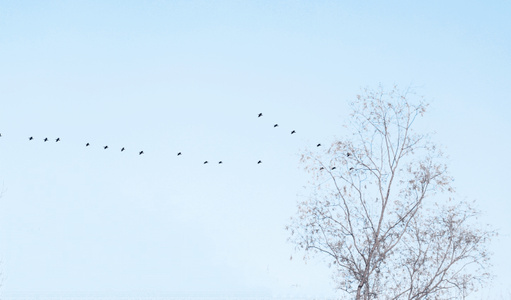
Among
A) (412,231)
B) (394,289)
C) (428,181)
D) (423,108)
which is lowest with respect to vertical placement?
(394,289)

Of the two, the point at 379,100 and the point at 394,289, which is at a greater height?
the point at 379,100

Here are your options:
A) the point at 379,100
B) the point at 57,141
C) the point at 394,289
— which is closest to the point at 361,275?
the point at 394,289

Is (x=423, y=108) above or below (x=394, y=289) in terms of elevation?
above

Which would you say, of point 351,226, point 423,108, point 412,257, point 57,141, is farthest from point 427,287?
point 57,141

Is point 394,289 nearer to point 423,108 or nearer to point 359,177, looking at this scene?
point 359,177

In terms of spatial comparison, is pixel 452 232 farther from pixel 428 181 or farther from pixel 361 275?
pixel 361 275

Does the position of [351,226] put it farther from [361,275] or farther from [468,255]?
[468,255]

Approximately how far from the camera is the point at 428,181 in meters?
28.3

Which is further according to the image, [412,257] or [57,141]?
[412,257]

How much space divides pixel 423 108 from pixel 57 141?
16638 millimetres

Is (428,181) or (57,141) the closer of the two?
(57,141)

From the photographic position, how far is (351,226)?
28.2 metres

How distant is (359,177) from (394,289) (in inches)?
211

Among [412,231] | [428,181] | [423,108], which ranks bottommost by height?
[412,231]
